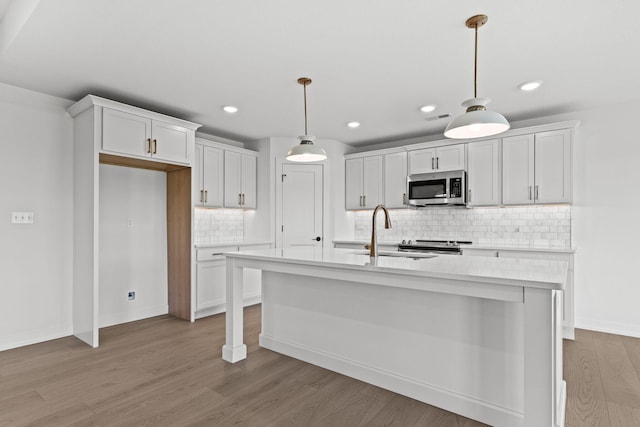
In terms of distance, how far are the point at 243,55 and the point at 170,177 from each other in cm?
235

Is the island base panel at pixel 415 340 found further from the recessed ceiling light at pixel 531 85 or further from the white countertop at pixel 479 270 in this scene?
the recessed ceiling light at pixel 531 85

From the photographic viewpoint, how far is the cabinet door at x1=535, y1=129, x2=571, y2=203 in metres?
4.04

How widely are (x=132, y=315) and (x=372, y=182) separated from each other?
3.77 metres

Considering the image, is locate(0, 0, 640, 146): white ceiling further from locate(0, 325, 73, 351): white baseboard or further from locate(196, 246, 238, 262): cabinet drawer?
locate(0, 325, 73, 351): white baseboard

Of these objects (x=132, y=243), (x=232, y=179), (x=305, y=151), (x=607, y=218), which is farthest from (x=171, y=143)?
(x=607, y=218)

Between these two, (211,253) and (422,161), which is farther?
(422,161)

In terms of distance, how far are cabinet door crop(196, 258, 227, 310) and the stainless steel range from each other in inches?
95.9

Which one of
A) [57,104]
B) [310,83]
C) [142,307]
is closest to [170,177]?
[57,104]

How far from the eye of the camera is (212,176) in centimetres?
488

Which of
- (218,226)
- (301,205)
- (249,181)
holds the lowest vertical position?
(218,226)

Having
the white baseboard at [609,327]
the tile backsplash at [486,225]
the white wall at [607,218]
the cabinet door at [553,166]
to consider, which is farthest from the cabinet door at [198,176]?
the white baseboard at [609,327]

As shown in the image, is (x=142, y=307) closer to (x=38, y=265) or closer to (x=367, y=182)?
(x=38, y=265)

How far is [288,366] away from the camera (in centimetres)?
296

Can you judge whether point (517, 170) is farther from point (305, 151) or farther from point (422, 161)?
point (305, 151)
